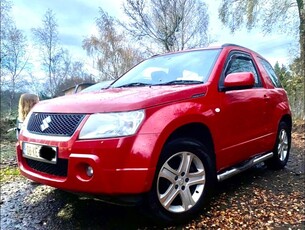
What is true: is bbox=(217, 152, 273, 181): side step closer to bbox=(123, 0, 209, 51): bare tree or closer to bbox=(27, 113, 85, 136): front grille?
bbox=(27, 113, 85, 136): front grille

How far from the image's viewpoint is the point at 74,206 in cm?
321

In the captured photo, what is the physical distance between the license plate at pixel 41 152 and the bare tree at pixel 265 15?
12.0 metres

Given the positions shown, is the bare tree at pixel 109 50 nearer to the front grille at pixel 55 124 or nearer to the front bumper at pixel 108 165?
the front grille at pixel 55 124

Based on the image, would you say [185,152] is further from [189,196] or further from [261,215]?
[261,215]

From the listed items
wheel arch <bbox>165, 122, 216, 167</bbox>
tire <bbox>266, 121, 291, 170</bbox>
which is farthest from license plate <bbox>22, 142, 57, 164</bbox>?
tire <bbox>266, 121, 291, 170</bbox>

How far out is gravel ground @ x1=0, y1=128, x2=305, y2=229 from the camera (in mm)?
2729

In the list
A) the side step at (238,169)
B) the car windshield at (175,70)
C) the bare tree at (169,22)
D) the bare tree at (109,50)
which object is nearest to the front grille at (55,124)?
the car windshield at (175,70)

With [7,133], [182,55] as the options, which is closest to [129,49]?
[7,133]

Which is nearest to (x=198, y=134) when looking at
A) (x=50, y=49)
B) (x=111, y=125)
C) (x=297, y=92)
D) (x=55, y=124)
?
(x=111, y=125)

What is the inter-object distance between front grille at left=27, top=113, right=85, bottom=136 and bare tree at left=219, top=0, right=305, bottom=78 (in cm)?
1184

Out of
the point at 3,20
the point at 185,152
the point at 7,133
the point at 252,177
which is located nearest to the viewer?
the point at 185,152

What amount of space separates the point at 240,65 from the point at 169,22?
45.8 feet

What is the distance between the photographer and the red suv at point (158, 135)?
2266 mm

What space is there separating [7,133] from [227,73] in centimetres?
893
